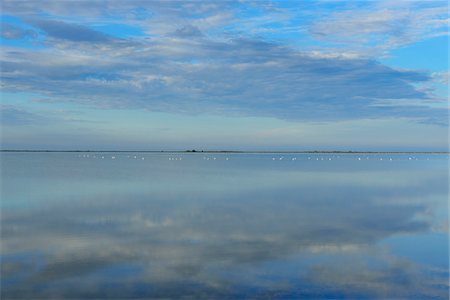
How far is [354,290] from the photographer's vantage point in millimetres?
9227

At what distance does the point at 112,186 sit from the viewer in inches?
1246

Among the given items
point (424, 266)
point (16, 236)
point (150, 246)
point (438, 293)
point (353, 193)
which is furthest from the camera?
point (353, 193)

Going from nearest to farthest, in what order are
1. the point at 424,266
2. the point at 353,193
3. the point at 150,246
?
1. the point at 424,266
2. the point at 150,246
3. the point at 353,193

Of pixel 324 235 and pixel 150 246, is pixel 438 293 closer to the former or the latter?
pixel 324 235

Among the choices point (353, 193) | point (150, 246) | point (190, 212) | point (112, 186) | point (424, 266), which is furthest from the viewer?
point (112, 186)

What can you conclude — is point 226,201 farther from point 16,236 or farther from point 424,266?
point 424,266

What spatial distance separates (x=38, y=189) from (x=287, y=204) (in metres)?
16.2

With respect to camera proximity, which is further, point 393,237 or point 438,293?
point 393,237

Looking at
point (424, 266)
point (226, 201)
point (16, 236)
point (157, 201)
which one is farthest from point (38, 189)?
point (424, 266)

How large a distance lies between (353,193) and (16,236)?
2028cm

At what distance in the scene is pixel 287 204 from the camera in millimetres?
23047

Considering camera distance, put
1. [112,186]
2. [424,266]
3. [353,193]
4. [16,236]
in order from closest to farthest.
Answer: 1. [424,266]
2. [16,236]
3. [353,193]
4. [112,186]

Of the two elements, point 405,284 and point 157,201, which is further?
point 157,201

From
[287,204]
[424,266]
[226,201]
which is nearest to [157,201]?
[226,201]
